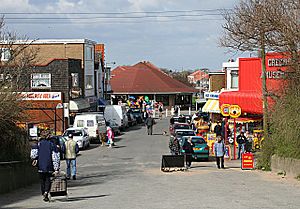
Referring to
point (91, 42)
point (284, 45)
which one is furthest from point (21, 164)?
point (91, 42)

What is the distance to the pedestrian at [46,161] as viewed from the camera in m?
13.3

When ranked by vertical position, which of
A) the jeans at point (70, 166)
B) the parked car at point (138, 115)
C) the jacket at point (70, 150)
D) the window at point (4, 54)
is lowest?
the jeans at point (70, 166)

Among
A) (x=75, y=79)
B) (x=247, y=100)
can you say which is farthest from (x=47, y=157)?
(x=75, y=79)

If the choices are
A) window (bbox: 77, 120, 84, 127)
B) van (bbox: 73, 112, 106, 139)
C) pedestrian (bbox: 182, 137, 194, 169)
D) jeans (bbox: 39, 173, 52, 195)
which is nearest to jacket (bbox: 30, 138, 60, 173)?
jeans (bbox: 39, 173, 52, 195)

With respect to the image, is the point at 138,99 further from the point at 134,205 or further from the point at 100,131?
the point at 134,205

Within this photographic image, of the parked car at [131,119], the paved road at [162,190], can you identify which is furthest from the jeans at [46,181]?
the parked car at [131,119]

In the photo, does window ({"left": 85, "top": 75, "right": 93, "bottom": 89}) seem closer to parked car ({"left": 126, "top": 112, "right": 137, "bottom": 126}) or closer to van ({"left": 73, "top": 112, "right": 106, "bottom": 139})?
parked car ({"left": 126, "top": 112, "right": 137, "bottom": 126})

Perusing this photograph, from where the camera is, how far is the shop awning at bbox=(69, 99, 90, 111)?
52.1 metres

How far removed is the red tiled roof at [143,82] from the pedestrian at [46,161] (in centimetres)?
8375

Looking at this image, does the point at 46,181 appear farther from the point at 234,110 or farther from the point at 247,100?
the point at 247,100

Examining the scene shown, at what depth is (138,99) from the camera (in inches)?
3777

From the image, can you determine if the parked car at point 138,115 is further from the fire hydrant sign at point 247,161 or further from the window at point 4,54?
the fire hydrant sign at point 247,161

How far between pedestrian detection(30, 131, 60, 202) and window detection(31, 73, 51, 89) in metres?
38.9

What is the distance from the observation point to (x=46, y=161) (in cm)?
1332
